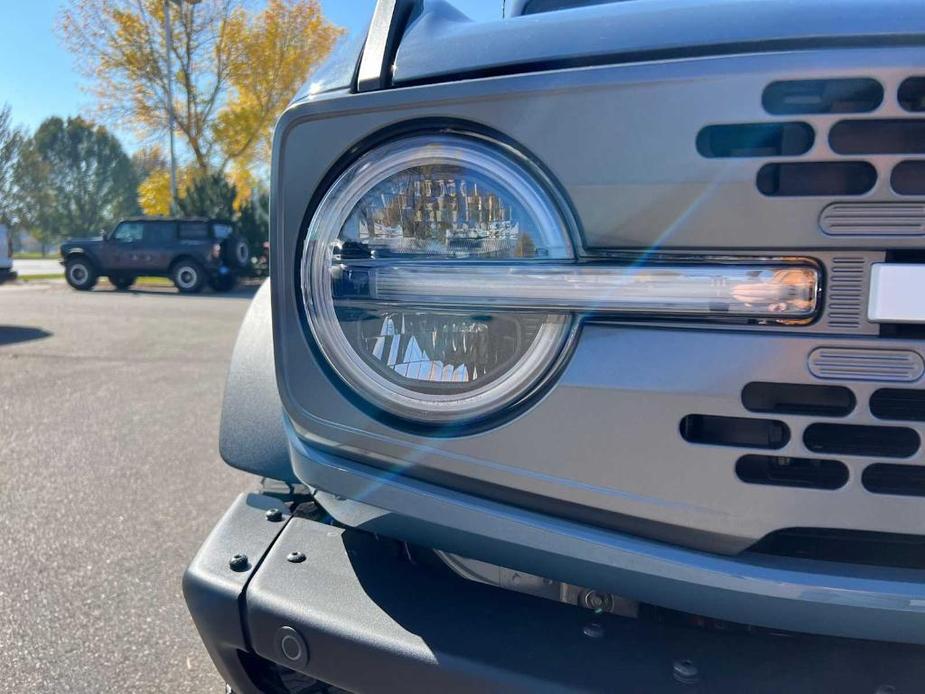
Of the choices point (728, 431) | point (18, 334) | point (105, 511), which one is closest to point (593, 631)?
point (728, 431)

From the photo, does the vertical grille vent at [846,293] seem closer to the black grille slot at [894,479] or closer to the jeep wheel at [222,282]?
the black grille slot at [894,479]

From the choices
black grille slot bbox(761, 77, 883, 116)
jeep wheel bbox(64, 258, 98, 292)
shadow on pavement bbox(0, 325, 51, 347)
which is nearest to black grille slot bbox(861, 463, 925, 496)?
black grille slot bbox(761, 77, 883, 116)

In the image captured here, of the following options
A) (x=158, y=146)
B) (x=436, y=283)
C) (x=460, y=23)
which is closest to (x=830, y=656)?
(x=436, y=283)

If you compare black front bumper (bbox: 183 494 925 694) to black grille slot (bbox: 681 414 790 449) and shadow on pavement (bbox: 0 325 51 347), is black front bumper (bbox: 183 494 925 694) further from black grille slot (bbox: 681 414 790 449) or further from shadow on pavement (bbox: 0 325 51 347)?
shadow on pavement (bbox: 0 325 51 347)

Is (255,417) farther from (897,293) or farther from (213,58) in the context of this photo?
(213,58)

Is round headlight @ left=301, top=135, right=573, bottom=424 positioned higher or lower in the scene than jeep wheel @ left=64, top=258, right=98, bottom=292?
higher

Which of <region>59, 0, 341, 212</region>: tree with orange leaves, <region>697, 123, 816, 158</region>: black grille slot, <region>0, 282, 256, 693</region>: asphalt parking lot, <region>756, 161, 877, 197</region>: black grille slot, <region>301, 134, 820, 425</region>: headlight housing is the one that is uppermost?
<region>59, 0, 341, 212</region>: tree with orange leaves

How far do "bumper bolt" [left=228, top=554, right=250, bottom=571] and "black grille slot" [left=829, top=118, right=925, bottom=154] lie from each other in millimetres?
992

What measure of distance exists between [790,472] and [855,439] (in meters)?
0.08

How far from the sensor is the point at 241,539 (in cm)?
119

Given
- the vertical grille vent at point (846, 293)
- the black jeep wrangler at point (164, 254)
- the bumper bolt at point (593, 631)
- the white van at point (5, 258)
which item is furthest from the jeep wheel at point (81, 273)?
the vertical grille vent at point (846, 293)

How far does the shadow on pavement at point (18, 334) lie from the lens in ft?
24.4

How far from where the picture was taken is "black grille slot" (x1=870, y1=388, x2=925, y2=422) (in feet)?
2.55

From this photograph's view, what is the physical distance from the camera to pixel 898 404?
0.79 meters
